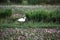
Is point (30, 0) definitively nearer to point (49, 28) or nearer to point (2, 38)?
point (49, 28)

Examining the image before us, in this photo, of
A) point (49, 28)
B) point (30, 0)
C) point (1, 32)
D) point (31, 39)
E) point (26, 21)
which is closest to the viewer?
point (31, 39)

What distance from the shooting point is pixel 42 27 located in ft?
28.0

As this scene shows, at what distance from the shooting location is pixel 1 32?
299 inches

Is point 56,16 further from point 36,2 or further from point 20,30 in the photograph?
point 36,2

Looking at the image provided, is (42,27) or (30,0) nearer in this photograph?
(42,27)

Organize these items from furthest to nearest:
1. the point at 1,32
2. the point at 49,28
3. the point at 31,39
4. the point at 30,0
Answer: the point at 30,0 → the point at 49,28 → the point at 1,32 → the point at 31,39

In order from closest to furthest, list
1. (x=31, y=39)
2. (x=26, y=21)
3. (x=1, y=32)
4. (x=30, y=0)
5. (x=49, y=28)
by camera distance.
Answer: (x=31, y=39) → (x=1, y=32) → (x=49, y=28) → (x=26, y=21) → (x=30, y=0)

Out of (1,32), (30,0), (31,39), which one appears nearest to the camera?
(31,39)

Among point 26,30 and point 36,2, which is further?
point 36,2

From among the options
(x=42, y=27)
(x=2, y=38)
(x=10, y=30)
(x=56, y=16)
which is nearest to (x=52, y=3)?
(x=56, y=16)

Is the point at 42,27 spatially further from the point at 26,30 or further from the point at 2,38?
the point at 2,38

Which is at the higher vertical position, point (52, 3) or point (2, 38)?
point (2, 38)

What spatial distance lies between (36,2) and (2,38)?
9346 millimetres

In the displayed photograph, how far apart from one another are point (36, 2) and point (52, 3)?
1.52 meters
